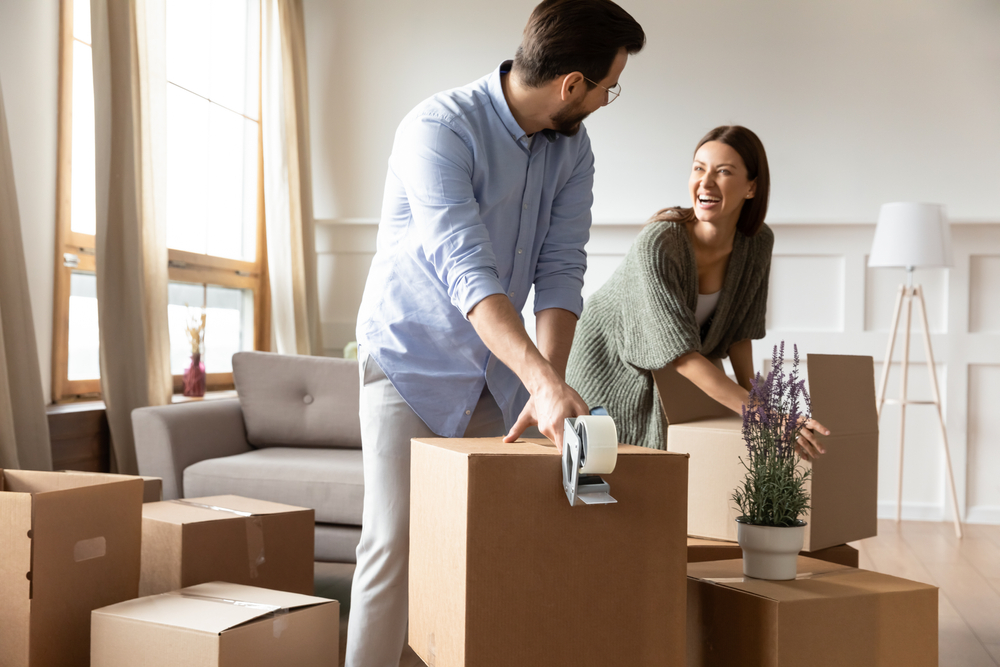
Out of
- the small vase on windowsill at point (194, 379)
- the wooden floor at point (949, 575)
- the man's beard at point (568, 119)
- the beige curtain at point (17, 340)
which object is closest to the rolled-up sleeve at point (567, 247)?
the man's beard at point (568, 119)

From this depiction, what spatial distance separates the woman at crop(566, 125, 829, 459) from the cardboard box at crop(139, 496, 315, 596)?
899 mm

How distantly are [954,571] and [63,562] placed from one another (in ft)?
9.30

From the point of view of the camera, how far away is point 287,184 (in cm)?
416

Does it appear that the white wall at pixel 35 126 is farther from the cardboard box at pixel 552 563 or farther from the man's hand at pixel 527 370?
the cardboard box at pixel 552 563

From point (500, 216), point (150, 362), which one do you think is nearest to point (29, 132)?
point (150, 362)

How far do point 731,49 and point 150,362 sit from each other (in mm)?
3091

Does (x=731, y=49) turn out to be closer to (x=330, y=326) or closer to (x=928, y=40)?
(x=928, y=40)

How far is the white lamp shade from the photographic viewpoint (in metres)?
3.58

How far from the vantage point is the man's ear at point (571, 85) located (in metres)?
1.21

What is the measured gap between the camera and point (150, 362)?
306 cm

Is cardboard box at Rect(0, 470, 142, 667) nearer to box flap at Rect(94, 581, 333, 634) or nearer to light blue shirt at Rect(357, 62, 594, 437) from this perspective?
box flap at Rect(94, 581, 333, 634)

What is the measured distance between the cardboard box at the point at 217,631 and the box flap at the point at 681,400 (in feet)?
2.54

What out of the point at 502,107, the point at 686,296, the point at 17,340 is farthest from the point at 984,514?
the point at 17,340

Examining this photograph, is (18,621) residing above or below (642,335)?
below
